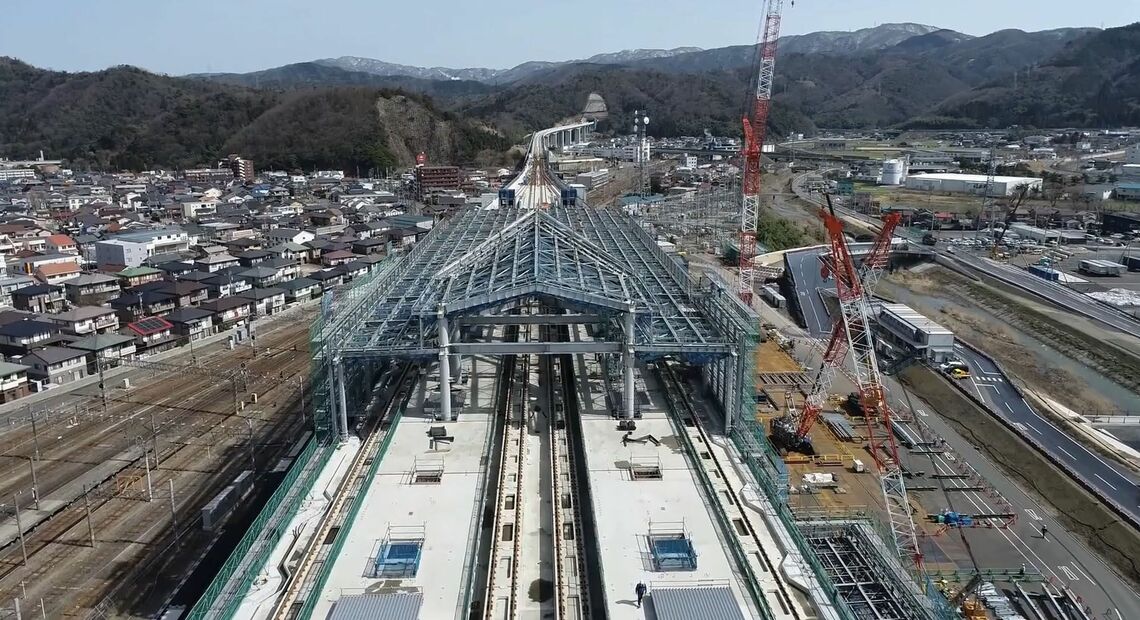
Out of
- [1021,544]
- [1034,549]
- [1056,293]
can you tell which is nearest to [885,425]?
[1021,544]

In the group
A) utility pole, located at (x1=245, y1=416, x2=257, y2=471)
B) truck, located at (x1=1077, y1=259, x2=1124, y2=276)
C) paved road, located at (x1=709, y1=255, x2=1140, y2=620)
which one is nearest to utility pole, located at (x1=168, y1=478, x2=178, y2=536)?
utility pole, located at (x1=245, y1=416, x2=257, y2=471)

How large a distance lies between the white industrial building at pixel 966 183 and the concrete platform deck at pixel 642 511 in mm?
62089

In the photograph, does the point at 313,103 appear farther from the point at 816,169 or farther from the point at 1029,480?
the point at 1029,480

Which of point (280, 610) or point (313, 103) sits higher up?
point (313, 103)

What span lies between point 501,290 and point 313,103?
87034mm

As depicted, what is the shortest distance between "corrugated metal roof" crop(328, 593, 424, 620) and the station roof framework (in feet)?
18.6

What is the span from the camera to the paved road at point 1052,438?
17391mm

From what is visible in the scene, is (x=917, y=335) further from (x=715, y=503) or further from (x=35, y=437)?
(x=35, y=437)

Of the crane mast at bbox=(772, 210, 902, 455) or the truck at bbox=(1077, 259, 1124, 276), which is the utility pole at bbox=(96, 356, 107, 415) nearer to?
the crane mast at bbox=(772, 210, 902, 455)

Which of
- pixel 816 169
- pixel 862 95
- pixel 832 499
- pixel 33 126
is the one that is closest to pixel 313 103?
pixel 33 126

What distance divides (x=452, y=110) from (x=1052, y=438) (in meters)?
122

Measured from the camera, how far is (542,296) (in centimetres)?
1488

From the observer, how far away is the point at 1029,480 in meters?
18.3

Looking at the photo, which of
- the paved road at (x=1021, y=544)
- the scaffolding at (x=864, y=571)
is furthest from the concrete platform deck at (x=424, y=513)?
the paved road at (x=1021, y=544)
